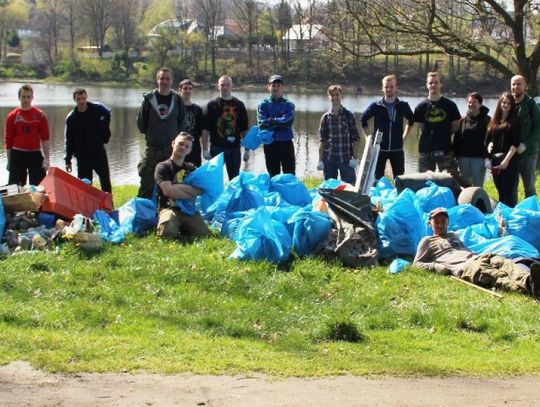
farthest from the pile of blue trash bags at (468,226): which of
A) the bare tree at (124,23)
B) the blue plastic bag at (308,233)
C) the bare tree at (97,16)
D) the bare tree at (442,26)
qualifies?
the bare tree at (97,16)

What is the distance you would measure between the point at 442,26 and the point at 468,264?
1059cm

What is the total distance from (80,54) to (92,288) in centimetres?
6901

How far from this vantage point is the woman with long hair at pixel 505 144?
9.80m

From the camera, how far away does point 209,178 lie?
910 centimetres

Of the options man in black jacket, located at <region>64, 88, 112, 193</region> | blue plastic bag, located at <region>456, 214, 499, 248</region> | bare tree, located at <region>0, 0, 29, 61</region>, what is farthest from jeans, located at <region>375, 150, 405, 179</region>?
bare tree, located at <region>0, 0, 29, 61</region>

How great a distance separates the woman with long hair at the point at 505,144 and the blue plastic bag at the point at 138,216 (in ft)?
14.2

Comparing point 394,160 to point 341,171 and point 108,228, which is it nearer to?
point 341,171

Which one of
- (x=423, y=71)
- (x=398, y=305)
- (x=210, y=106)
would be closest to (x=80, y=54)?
(x=423, y=71)

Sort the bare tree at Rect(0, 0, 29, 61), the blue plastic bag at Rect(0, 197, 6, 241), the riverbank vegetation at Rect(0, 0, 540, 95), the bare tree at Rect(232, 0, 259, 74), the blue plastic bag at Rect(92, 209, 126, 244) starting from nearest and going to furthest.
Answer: the blue plastic bag at Rect(0, 197, 6, 241) → the blue plastic bag at Rect(92, 209, 126, 244) → the riverbank vegetation at Rect(0, 0, 540, 95) → the bare tree at Rect(232, 0, 259, 74) → the bare tree at Rect(0, 0, 29, 61)

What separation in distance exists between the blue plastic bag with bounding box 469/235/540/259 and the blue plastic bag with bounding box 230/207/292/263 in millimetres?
2015

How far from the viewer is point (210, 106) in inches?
422

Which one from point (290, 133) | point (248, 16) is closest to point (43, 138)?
point (290, 133)

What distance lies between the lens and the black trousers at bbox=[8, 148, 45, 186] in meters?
10.1

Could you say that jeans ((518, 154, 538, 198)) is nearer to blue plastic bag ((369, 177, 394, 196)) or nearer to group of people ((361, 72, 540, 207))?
group of people ((361, 72, 540, 207))
